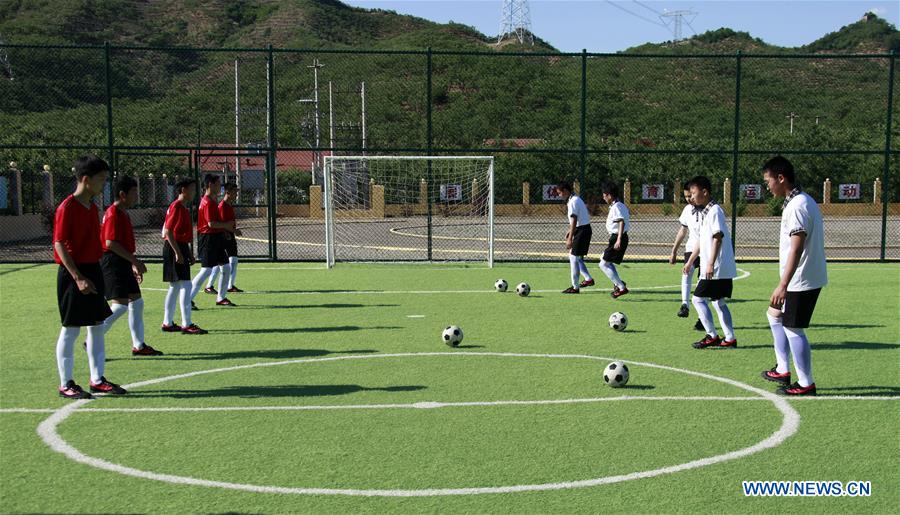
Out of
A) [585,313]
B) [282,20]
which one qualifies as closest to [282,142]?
[585,313]

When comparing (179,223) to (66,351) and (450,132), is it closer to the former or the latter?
(66,351)

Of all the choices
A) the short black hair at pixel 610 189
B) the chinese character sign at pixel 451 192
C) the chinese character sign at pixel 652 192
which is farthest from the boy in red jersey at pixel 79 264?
the chinese character sign at pixel 652 192

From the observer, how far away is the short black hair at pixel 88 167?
24.1 feet

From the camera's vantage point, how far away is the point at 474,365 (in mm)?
9156

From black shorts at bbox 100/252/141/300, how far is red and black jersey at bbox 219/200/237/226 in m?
4.75

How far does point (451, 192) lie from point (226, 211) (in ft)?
44.4

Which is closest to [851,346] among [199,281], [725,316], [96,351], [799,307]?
[725,316]

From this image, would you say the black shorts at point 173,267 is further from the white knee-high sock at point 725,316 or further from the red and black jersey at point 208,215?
the white knee-high sock at point 725,316

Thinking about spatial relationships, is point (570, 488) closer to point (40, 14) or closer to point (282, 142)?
point (282, 142)

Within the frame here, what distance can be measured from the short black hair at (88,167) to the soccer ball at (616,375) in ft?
16.4

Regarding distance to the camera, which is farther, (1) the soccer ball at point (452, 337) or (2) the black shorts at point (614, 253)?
(2) the black shorts at point (614, 253)

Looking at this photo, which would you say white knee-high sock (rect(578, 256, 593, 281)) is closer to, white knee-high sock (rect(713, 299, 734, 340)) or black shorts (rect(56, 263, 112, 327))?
white knee-high sock (rect(713, 299, 734, 340))

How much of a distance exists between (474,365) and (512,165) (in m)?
27.0

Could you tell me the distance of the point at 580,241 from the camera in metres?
15.1
